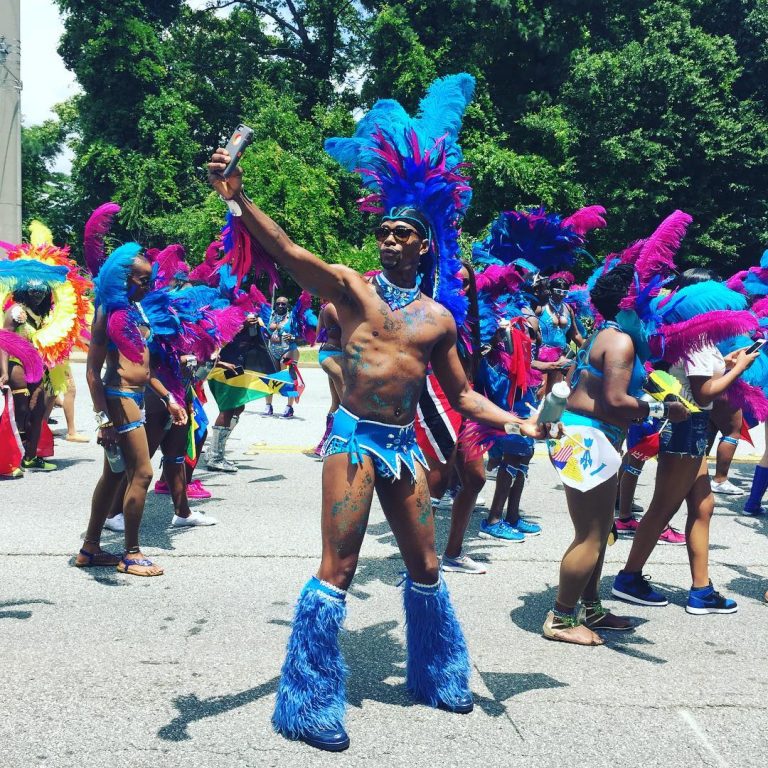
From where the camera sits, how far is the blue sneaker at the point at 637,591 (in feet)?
17.2

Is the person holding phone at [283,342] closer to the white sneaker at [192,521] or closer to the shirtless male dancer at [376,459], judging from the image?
the white sneaker at [192,521]

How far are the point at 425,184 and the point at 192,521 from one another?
12.5 feet

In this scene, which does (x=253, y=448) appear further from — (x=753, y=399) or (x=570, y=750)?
(x=570, y=750)

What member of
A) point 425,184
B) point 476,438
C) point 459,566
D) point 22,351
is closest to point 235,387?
point 459,566

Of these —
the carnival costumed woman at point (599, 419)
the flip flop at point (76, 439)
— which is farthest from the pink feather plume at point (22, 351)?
the flip flop at point (76, 439)

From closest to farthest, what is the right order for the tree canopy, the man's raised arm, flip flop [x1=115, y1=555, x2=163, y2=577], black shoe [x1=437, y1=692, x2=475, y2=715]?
the man's raised arm → black shoe [x1=437, y1=692, x2=475, y2=715] → flip flop [x1=115, y1=555, x2=163, y2=577] → the tree canopy

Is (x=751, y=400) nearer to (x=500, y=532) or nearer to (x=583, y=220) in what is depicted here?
(x=583, y=220)

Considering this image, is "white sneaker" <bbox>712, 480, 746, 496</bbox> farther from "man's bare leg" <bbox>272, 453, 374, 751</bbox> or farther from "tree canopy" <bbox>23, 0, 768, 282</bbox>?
"tree canopy" <bbox>23, 0, 768, 282</bbox>

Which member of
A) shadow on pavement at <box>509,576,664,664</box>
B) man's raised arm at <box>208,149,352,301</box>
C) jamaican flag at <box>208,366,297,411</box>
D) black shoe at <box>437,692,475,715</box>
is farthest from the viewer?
jamaican flag at <box>208,366,297,411</box>

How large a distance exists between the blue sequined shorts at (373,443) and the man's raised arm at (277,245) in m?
0.52

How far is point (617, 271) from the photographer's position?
15.0 feet

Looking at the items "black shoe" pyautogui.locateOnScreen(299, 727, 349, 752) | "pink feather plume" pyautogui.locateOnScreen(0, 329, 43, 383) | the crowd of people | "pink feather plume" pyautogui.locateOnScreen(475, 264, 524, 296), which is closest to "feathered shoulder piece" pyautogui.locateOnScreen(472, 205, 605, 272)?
the crowd of people

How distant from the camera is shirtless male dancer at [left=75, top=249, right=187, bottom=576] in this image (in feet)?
17.3

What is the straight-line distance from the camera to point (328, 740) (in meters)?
3.30
